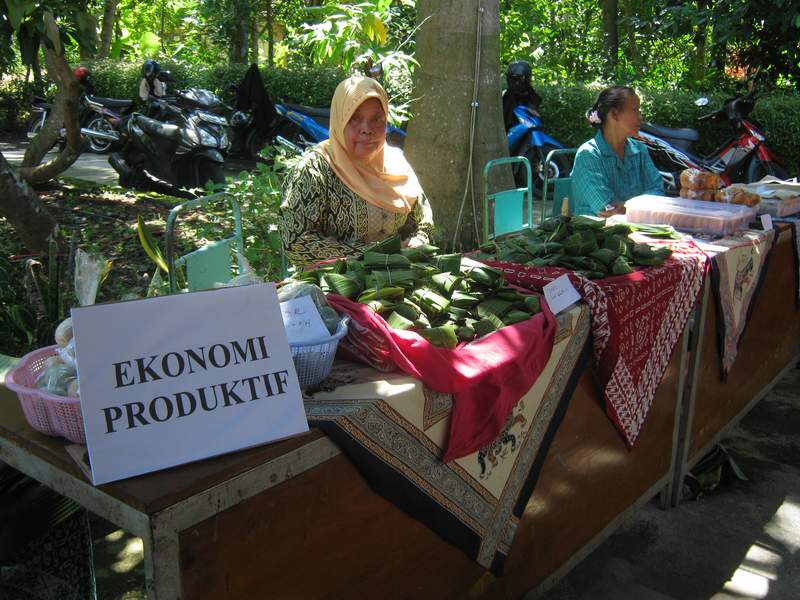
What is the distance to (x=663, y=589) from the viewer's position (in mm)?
2582

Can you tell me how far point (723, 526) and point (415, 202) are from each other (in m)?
1.80

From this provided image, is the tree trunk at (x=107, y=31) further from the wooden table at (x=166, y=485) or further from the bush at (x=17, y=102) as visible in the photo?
the wooden table at (x=166, y=485)

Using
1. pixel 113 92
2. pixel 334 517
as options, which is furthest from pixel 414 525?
pixel 113 92

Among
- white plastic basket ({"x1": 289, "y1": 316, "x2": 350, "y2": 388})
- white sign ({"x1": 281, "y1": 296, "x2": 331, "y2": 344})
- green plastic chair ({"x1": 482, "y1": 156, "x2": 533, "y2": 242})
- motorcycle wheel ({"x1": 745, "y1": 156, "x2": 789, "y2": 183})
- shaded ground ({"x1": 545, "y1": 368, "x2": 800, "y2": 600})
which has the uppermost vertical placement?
white sign ({"x1": 281, "y1": 296, "x2": 331, "y2": 344})

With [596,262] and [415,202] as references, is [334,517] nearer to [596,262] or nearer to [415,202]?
[596,262]

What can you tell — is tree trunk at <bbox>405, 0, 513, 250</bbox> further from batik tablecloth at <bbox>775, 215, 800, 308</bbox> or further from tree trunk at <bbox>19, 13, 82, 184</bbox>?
tree trunk at <bbox>19, 13, 82, 184</bbox>

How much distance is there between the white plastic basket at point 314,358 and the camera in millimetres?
1583

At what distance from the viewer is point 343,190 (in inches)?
117

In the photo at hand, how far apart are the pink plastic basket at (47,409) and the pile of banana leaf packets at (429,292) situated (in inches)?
29.0

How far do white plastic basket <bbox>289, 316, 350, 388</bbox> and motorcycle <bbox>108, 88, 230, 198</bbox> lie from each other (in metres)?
5.98

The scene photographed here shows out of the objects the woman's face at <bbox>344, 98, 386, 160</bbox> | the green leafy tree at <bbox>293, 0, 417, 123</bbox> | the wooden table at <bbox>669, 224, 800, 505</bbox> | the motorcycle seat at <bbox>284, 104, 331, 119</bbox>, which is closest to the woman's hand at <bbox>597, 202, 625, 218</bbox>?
the wooden table at <bbox>669, 224, 800, 505</bbox>

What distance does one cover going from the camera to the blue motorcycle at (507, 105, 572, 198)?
8070 millimetres

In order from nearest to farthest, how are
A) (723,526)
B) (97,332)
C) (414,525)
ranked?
1. (97,332)
2. (414,525)
3. (723,526)

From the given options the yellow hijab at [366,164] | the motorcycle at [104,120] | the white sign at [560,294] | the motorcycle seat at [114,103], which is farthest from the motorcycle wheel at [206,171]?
the white sign at [560,294]
